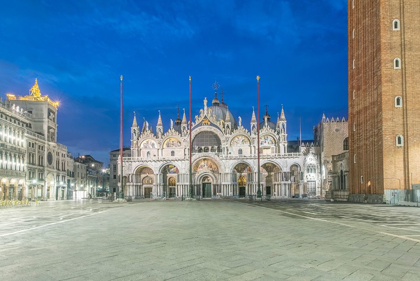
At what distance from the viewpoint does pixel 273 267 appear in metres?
7.39

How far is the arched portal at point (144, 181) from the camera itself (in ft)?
259

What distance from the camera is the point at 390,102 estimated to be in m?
39.3

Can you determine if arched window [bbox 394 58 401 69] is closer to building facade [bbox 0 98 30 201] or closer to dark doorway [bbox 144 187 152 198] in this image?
building facade [bbox 0 98 30 201]

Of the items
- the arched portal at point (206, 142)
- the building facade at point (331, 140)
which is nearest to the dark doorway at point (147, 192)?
the arched portal at point (206, 142)

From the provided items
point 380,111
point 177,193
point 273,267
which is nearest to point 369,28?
point 380,111

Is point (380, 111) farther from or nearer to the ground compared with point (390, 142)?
farther from the ground

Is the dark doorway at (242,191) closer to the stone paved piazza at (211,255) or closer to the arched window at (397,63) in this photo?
the arched window at (397,63)

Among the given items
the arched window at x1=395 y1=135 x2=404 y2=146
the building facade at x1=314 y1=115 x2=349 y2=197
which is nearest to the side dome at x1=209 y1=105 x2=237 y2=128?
the building facade at x1=314 y1=115 x2=349 y2=197

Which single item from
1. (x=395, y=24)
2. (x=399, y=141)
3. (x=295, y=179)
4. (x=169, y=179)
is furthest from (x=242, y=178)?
(x=395, y=24)

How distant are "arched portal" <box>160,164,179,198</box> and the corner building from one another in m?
44.2

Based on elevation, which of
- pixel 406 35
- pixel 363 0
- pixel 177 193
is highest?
pixel 363 0

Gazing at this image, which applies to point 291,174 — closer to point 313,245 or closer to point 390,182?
point 390,182

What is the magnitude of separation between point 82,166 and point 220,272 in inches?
4004

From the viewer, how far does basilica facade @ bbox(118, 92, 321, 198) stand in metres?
73.3
